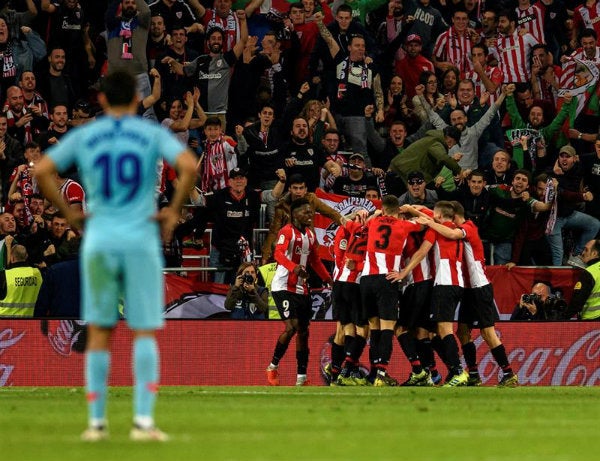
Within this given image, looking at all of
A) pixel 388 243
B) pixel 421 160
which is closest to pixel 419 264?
pixel 388 243

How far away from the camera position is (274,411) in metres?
12.2

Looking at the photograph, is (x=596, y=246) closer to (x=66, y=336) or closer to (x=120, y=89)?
(x=66, y=336)

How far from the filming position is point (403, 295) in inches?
736

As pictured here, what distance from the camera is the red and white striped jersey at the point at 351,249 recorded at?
1862 centimetres

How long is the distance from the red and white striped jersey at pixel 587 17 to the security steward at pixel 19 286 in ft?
38.7

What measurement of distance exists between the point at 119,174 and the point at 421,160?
14.6 metres

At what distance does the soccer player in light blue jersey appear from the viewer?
28.6 ft

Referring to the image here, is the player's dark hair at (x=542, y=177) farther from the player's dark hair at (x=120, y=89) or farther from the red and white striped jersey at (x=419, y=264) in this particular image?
the player's dark hair at (x=120, y=89)

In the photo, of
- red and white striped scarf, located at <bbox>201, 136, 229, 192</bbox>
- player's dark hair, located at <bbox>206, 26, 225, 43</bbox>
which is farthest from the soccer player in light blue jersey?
player's dark hair, located at <bbox>206, 26, 225, 43</bbox>

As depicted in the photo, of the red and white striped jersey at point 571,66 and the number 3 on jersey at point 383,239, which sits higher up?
the red and white striped jersey at point 571,66

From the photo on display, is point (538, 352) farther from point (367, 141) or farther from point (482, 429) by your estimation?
point (482, 429)

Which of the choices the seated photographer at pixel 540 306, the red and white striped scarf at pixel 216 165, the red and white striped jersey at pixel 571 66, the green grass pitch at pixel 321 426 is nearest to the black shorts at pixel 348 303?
the green grass pitch at pixel 321 426

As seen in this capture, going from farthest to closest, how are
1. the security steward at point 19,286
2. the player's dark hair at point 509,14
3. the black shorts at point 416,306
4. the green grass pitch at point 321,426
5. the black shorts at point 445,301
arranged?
the player's dark hair at point 509,14 → the security steward at point 19,286 → the black shorts at point 416,306 → the black shorts at point 445,301 → the green grass pitch at point 321,426

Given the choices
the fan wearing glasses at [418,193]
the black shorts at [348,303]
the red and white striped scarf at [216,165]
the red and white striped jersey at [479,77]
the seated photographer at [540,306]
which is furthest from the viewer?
the red and white striped jersey at [479,77]
